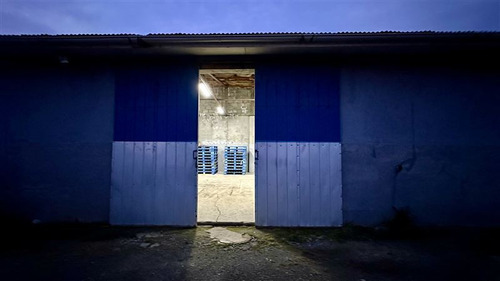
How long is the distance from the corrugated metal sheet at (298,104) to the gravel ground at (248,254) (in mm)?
1823

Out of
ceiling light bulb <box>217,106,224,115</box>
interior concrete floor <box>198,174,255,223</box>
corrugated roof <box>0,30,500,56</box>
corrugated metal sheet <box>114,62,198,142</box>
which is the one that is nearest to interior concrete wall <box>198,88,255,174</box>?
ceiling light bulb <box>217,106,224,115</box>

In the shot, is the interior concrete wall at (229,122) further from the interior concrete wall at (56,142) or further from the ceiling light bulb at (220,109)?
the interior concrete wall at (56,142)

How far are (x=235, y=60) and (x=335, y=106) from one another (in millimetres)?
2124

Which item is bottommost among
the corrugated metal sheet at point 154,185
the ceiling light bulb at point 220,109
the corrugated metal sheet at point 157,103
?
the corrugated metal sheet at point 154,185

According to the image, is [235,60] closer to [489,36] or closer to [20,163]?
[489,36]

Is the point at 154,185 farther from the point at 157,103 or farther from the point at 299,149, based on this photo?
the point at 299,149

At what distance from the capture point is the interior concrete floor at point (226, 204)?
15.6 ft

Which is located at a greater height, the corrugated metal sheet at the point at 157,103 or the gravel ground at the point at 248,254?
the corrugated metal sheet at the point at 157,103

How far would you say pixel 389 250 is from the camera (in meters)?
3.43

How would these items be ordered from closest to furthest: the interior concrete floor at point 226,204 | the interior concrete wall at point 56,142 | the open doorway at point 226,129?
the interior concrete wall at point 56,142, the interior concrete floor at point 226,204, the open doorway at point 226,129

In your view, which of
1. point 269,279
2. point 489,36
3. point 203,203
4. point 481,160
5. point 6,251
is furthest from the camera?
point 203,203

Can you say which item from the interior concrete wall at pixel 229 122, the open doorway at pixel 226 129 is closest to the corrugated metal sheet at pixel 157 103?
the open doorway at pixel 226 129

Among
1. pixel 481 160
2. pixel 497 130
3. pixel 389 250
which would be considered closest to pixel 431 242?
pixel 389 250

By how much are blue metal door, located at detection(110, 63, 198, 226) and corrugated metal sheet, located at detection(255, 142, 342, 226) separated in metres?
1.38
